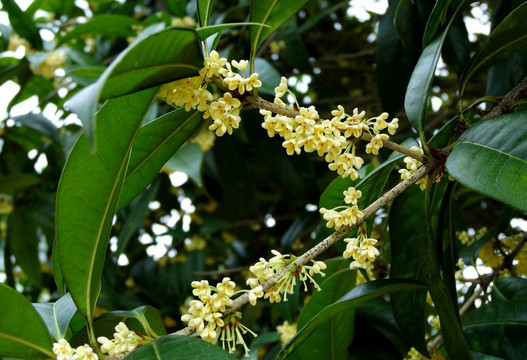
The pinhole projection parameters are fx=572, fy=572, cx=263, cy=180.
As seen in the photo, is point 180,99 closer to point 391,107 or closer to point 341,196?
point 341,196

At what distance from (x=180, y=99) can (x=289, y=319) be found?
1159 mm

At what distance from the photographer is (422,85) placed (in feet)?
3.09

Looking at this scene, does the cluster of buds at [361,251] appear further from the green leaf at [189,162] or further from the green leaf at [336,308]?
the green leaf at [189,162]

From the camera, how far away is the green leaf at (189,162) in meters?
1.72

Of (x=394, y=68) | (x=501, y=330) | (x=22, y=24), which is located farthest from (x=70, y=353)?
(x=22, y=24)

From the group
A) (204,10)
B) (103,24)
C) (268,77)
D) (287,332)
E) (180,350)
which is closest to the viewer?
(180,350)

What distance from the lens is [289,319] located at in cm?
184

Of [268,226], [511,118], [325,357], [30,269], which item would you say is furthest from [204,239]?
[511,118]

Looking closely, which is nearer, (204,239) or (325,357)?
(325,357)

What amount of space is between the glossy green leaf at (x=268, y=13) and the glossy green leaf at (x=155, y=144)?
0.56 ft

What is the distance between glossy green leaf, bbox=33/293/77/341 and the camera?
0.90 m

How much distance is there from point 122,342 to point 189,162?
1021 millimetres

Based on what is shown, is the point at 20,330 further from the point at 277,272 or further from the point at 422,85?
the point at 422,85

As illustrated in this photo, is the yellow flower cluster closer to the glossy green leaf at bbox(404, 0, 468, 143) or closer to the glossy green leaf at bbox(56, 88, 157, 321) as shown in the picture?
the glossy green leaf at bbox(56, 88, 157, 321)
